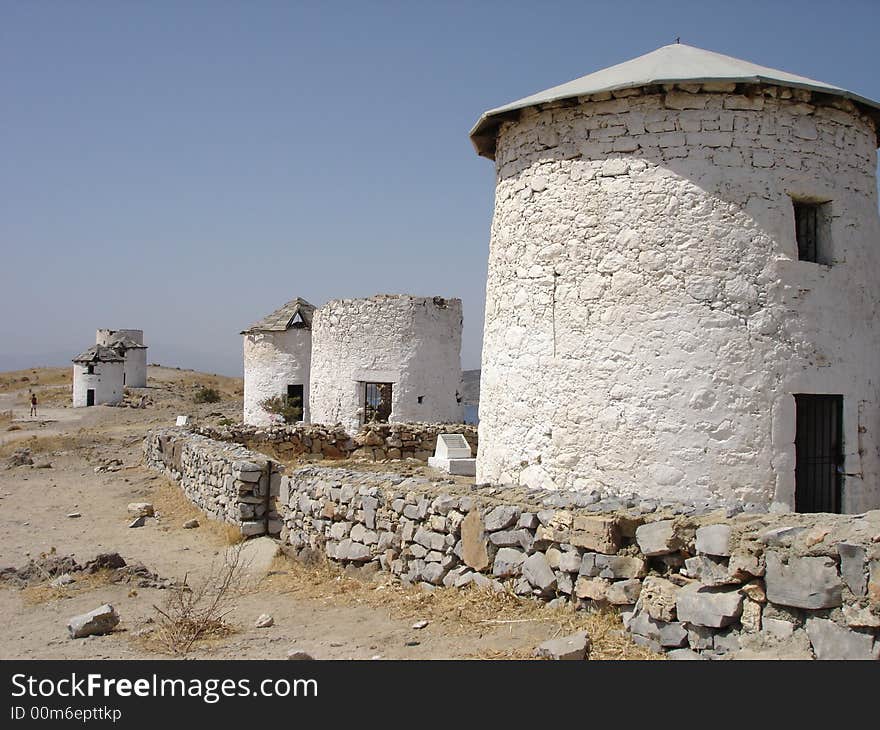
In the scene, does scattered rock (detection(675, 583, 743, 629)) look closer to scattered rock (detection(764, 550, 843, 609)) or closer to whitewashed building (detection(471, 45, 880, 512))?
scattered rock (detection(764, 550, 843, 609))

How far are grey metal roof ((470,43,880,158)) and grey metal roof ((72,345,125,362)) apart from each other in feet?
106

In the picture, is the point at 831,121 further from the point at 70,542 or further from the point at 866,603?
the point at 70,542

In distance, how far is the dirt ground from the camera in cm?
529

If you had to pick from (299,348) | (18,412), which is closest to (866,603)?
(299,348)

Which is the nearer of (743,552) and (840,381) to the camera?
(743,552)

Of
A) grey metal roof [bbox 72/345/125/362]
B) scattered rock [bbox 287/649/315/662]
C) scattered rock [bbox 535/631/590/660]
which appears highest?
grey metal roof [bbox 72/345/125/362]

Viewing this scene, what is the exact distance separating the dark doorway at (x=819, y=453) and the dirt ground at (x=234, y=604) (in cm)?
367

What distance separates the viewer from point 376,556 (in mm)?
7453

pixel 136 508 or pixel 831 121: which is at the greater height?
pixel 831 121

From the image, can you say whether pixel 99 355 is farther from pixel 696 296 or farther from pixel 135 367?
pixel 696 296

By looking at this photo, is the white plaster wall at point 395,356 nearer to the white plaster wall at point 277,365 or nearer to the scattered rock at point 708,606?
the white plaster wall at point 277,365

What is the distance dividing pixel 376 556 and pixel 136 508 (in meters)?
6.06

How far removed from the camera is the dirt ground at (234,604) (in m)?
5.29

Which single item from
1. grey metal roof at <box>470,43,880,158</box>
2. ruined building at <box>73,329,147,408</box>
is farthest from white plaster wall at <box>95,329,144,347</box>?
grey metal roof at <box>470,43,880,158</box>
